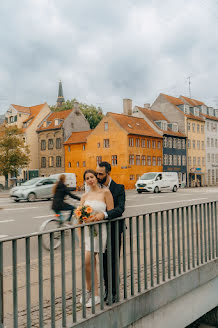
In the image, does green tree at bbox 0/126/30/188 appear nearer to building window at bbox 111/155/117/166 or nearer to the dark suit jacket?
building window at bbox 111/155/117/166

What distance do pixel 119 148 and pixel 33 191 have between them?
34.0m

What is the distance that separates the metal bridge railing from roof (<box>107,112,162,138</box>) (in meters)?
52.4

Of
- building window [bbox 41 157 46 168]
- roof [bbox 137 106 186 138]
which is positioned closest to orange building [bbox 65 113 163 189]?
roof [bbox 137 106 186 138]

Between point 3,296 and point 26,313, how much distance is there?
0.34 m

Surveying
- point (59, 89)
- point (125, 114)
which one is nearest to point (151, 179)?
point (125, 114)

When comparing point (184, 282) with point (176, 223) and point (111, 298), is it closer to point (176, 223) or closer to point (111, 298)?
point (176, 223)

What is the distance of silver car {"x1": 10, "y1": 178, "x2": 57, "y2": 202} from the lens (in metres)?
24.8

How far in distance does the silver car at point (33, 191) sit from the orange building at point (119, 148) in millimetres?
30573

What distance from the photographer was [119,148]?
191 ft

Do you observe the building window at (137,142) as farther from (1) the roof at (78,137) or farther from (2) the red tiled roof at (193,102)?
(2) the red tiled roof at (193,102)

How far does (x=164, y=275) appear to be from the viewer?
451 centimetres

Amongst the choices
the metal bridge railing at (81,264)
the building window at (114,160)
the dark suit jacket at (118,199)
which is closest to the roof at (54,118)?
the building window at (114,160)

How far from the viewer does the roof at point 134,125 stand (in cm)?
5844

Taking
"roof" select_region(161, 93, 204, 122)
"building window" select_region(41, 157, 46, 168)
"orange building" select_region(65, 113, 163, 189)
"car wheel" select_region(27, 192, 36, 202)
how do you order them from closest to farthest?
"car wheel" select_region(27, 192, 36, 202)
"orange building" select_region(65, 113, 163, 189)
"building window" select_region(41, 157, 46, 168)
"roof" select_region(161, 93, 204, 122)
